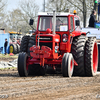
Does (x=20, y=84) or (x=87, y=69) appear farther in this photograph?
(x=87, y=69)

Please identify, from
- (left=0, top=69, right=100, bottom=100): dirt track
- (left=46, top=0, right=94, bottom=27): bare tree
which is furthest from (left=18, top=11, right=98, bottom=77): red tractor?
(left=46, top=0, right=94, bottom=27): bare tree

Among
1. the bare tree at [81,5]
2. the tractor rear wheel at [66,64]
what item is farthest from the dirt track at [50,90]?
the bare tree at [81,5]

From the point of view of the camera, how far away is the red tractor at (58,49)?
391 inches

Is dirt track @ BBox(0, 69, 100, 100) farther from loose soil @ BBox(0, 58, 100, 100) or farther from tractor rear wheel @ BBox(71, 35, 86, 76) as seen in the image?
tractor rear wheel @ BBox(71, 35, 86, 76)

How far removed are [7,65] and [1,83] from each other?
23.1 feet

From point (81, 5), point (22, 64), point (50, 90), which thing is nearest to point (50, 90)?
point (50, 90)

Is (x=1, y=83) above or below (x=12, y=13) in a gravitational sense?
below

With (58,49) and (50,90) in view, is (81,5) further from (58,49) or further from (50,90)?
(50,90)

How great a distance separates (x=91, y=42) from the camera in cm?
1073

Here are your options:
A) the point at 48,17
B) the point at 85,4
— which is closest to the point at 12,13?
the point at 85,4

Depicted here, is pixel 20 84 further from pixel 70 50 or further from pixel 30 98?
pixel 70 50

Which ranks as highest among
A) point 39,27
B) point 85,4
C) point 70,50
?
point 85,4

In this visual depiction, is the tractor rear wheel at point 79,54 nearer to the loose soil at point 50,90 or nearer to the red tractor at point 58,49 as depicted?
the red tractor at point 58,49

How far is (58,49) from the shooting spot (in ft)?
34.3
